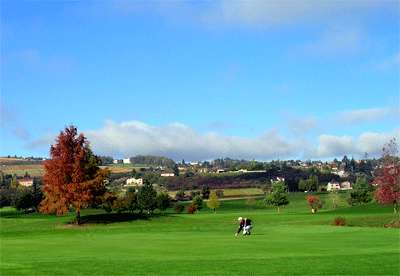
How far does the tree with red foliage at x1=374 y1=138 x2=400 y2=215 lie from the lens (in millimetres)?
88125

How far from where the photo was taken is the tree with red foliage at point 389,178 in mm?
88125

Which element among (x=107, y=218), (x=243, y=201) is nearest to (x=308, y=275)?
(x=107, y=218)

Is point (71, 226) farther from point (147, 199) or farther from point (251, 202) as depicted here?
point (251, 202)

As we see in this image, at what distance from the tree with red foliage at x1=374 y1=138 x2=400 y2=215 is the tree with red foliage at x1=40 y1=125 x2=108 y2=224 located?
3983 cm

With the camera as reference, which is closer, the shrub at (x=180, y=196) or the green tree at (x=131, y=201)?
the green tree at (x=131, y=201)

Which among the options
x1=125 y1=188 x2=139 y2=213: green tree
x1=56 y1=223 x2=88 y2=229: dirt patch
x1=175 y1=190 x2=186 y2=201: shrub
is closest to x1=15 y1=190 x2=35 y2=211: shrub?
x1=125 y1=188 x2=139 y2=213: green tree

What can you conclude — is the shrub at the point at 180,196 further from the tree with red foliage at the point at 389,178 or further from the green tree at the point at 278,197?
the tree with red foliage at the point at 389,178

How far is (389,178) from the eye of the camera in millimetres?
88312

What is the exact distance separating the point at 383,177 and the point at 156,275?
234ft

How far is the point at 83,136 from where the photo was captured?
76188 millimetres

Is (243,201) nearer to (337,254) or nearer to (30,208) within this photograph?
(30,208)

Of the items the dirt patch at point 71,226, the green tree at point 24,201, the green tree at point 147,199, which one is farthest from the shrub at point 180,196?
the dirt patch at point 71,226

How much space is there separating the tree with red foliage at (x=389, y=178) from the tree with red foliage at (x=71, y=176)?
39.8 m

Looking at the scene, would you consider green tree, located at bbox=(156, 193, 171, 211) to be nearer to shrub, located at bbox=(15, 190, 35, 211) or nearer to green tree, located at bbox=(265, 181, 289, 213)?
green tree, located at bbox=(265, 181, 289, 213)
